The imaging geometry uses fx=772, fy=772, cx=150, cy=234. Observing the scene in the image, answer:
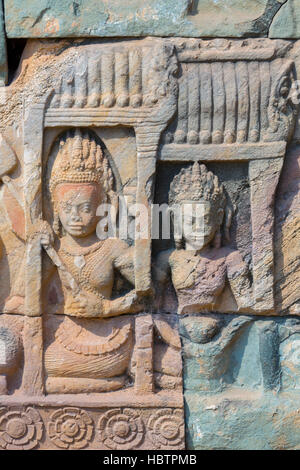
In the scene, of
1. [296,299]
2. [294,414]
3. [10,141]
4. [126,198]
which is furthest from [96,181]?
[294,414]

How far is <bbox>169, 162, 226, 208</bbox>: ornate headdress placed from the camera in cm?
413

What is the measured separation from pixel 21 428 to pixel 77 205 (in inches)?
51.0

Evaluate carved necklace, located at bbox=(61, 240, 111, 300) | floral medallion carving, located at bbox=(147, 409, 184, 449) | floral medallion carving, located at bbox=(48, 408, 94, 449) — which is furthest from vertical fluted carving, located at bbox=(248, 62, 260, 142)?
floral medallion carving, located at bbox=(48, 408, 94, 449)

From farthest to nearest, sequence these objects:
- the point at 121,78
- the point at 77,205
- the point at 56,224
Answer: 1. the point at 56,224
2. the point at 77,205
3. the point at 121,78

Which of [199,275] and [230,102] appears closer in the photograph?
[230,102]

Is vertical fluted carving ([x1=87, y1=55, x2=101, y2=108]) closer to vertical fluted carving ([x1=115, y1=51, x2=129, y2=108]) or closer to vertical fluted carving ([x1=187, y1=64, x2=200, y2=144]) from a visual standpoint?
vertical fluted carving ([x1=115, y1=51, x2=129, y2=108])

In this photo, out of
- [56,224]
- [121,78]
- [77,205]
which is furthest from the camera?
[56,224]

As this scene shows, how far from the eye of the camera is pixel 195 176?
4133mm

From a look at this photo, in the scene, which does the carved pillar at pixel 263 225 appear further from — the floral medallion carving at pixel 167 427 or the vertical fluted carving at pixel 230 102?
the floral medallion carving at pixel 167 427

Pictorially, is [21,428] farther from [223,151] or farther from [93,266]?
[223,151]

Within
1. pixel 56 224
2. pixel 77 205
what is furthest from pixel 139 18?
pixel 56 224

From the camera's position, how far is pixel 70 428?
170 inches

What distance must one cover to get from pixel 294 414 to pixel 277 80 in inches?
72.0

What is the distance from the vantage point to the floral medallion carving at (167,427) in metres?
4.29
